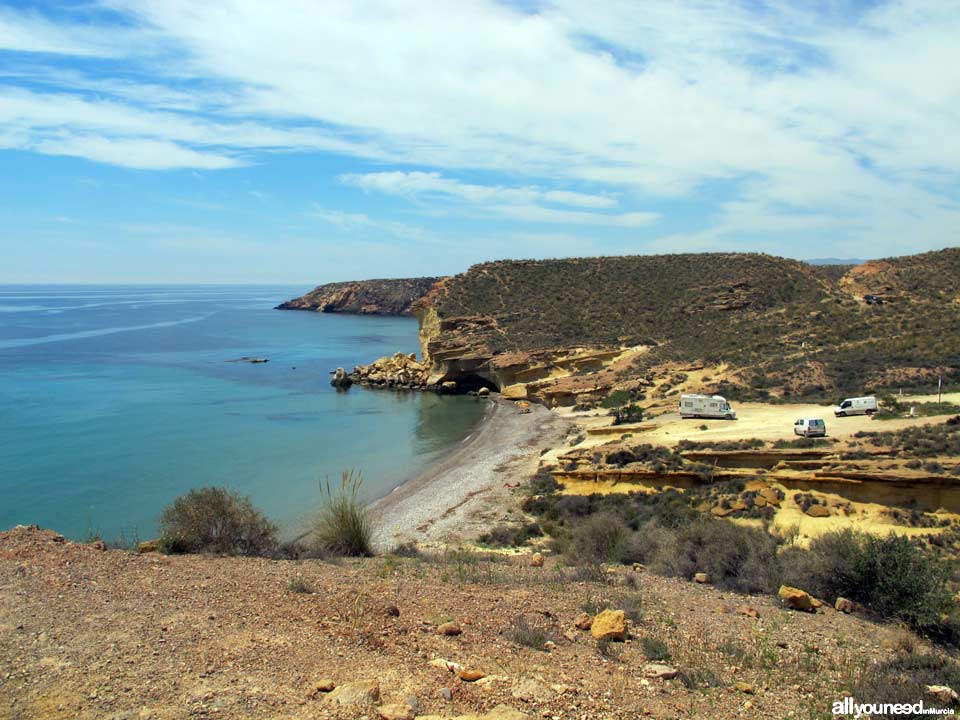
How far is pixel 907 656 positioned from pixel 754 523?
30.8 ft

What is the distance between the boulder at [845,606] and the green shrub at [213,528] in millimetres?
9560

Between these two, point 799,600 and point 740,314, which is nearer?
point 799,600

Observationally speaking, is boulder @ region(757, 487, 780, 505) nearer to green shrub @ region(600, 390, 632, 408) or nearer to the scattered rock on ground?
the scattered rock on ground

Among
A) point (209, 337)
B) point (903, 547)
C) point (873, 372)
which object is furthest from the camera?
point (209, 337)

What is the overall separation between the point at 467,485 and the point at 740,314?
30.7 m

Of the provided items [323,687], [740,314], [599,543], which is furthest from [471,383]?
[323,687]

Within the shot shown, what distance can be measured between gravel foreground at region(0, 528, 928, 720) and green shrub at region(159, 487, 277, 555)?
49.3 inches

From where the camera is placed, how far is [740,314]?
4938 centimetres

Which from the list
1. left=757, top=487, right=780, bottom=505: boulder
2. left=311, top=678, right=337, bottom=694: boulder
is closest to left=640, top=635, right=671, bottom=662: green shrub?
left=311, top=678, right=337, bottom=694: boulder

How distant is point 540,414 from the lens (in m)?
42.6

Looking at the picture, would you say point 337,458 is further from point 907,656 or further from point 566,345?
point 907,656

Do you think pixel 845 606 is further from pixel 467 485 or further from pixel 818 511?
pixel 467 485

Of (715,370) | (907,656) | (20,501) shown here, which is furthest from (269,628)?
(715,370)

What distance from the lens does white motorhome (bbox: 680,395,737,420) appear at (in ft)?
90.1
